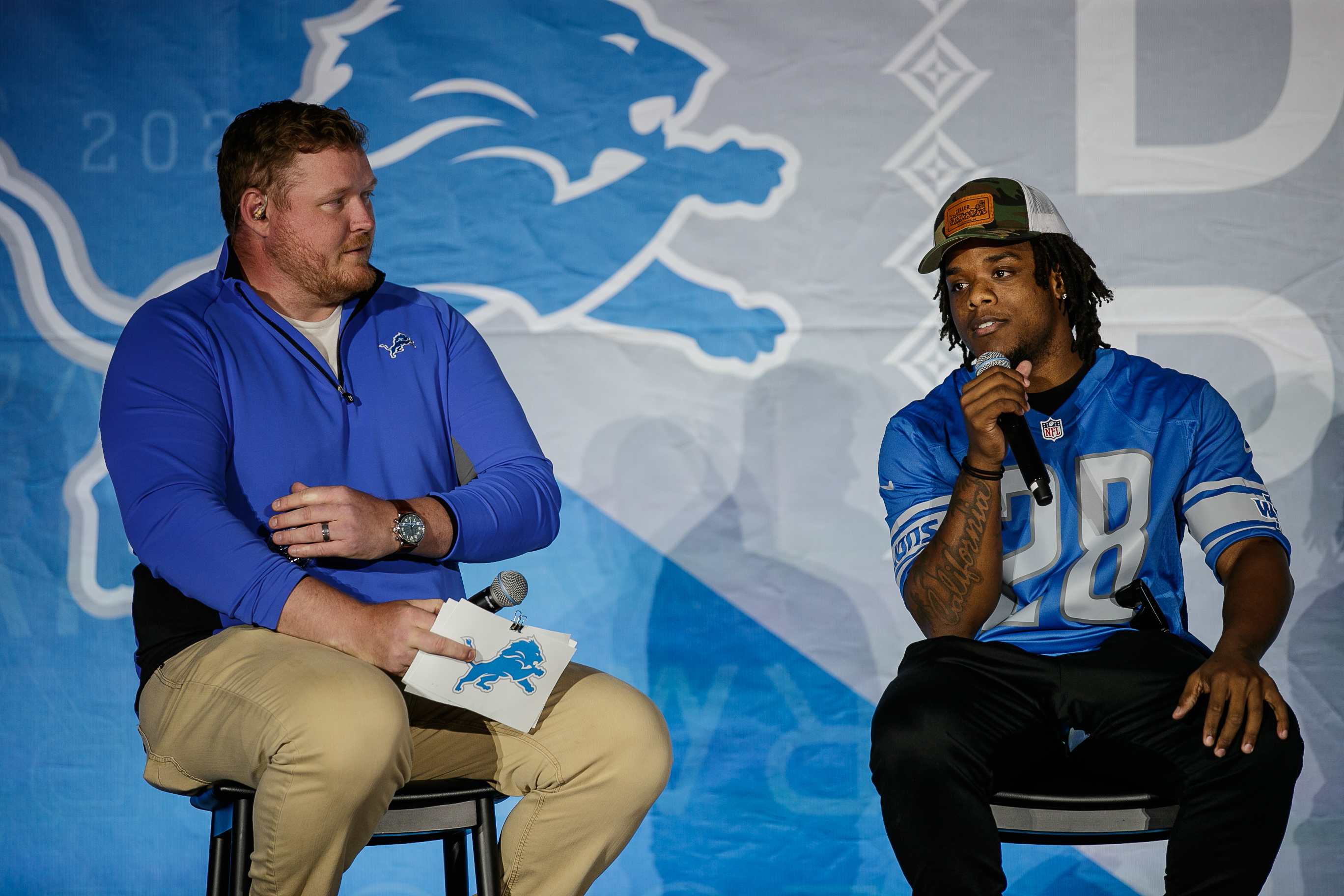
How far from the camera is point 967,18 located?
2.45 m

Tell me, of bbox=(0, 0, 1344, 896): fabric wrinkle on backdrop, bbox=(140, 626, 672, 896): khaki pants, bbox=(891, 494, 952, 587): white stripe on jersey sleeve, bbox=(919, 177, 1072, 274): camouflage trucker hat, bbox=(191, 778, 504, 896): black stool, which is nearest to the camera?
bbox=(140, 626, 672, 896): khaki pants

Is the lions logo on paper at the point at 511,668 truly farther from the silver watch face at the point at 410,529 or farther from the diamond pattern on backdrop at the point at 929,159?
the diamond pattern on backdrop at the point at 929,159

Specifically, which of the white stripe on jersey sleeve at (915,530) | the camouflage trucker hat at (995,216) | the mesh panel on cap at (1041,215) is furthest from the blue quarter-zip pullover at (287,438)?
the mesh panel on cap at (1041,215)

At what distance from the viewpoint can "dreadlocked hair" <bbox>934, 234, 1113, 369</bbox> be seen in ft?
6.09

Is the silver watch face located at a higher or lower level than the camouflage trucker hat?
lower

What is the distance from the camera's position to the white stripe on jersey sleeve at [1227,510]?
1.64 metres

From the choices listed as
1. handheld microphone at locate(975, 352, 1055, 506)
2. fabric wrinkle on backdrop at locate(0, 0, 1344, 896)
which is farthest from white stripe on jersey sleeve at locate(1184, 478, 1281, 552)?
fabric wrinkle on backdrop at locate(0, 0, 1344, 896)

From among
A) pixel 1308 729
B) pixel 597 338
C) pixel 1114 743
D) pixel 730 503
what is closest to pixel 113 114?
pixel 597 338

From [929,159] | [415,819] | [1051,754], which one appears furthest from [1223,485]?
[415,819]

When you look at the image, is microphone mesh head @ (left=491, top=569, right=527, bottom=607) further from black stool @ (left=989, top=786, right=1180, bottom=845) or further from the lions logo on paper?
black stool @ (left=989, top=786, right=1180, bottom=845)

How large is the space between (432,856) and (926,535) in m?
1.40

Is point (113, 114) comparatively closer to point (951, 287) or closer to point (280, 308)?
point (280, 308)

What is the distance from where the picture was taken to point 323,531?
136 cm

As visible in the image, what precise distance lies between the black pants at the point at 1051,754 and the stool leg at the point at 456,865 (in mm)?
629
